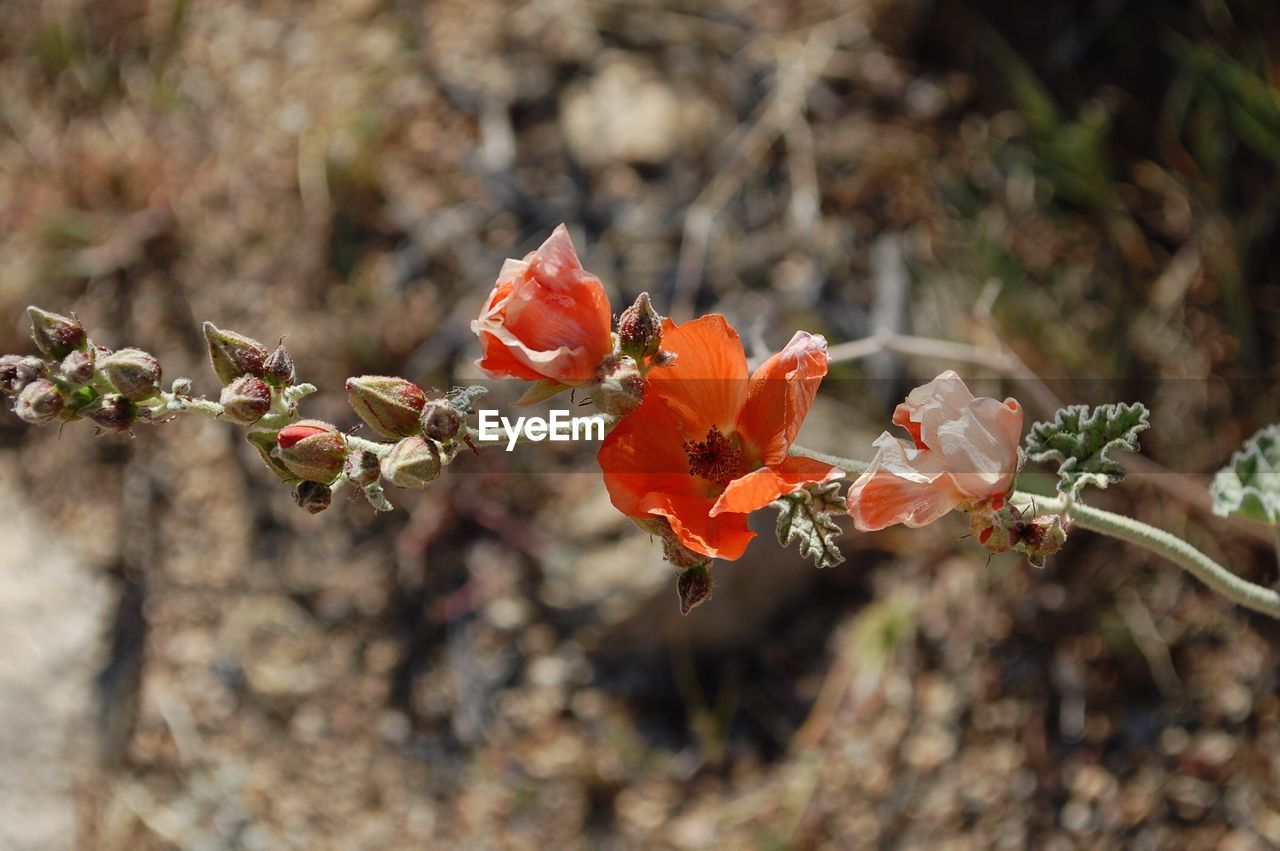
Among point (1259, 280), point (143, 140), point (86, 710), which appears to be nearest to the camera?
point (1259, 280)

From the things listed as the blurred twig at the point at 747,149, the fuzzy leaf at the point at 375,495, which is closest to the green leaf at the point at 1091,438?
the fuzzy leaf at the point at 375,495

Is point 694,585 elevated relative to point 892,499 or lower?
lower

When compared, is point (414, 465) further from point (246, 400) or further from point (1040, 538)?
point (1040, 538)

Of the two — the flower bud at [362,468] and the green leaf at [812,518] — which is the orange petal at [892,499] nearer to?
the green leaf at [812,518]

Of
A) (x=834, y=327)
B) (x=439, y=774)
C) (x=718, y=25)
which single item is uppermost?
(x=718, y=25)

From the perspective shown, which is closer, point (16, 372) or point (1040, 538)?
point (1040, 538)

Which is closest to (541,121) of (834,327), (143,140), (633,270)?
(633,270)

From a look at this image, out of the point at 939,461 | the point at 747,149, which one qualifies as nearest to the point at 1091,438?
the point at 939,461

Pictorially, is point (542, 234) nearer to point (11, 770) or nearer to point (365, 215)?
point (365, 215)
